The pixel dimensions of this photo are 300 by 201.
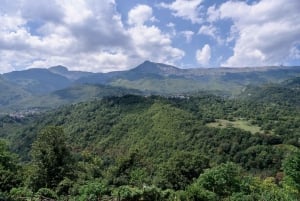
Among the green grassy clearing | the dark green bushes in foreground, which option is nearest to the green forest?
the dark green bushes in foreground

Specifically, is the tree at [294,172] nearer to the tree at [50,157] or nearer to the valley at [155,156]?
the valley at [155,156]

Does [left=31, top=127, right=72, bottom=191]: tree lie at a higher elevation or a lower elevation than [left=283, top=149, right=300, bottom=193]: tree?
higher

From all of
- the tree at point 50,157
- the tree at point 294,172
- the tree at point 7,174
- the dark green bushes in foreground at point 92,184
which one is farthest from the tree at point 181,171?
the tree at point 7,174

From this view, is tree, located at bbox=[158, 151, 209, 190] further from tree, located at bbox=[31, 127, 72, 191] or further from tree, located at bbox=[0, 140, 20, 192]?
tree, located at bbox=[0, 140, 20, 192]

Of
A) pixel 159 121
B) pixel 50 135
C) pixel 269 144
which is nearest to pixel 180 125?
pixel 159 121

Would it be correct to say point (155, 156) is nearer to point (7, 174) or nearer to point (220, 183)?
point (220, 183)

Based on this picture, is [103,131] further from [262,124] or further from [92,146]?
[262,124]
